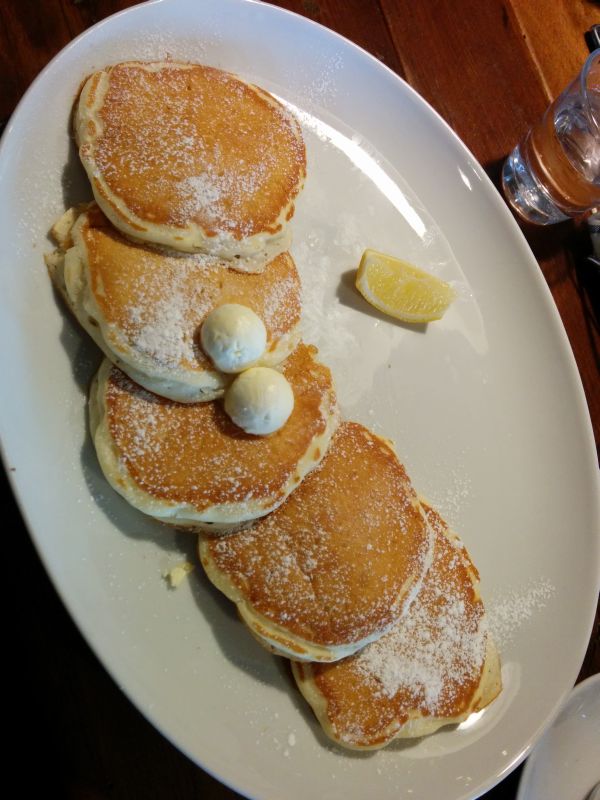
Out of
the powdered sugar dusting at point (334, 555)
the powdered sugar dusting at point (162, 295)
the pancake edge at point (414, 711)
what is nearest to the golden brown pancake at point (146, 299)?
the powdered sugar dusting at point (162, 295)

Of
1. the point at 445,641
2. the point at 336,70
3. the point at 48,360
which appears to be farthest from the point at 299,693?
the point at 336,70

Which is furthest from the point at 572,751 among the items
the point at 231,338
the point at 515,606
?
the point at 231,338

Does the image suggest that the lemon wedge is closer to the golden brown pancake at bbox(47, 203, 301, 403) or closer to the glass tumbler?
the golden brown pancake at bbox(47, 203, 301, 403)

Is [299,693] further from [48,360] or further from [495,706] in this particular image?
[48,360]

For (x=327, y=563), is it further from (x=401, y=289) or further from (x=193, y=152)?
(x=193, y=152)

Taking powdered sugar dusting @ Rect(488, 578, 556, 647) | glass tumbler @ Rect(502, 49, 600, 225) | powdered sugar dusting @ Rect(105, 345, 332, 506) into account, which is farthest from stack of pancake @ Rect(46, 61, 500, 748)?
glass tumbler @ Rect(502, 49, 600, 225)

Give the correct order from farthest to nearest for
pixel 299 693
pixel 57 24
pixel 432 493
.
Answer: pixel 432 493 → pixel 57 24 → pixel 299 693

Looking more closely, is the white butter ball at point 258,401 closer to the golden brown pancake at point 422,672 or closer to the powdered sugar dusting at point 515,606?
the golden brown pancake at point 422,672
